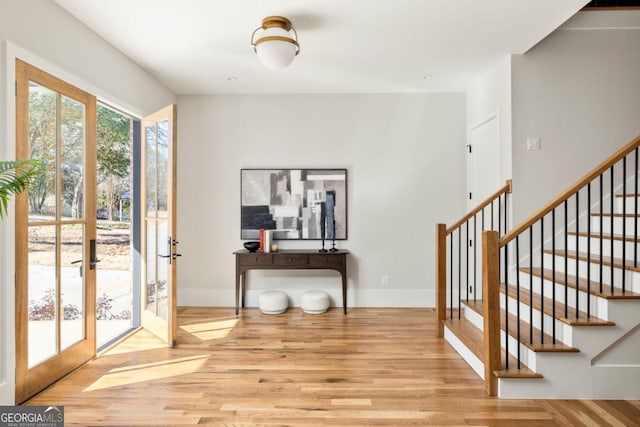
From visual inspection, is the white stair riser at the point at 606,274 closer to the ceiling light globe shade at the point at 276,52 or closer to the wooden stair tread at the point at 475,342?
the wooden stair tread at the point at 475,342

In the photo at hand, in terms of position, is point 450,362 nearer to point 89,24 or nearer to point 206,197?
point 206,197

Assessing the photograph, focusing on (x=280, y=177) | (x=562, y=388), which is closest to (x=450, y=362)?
(x=562, y=388)

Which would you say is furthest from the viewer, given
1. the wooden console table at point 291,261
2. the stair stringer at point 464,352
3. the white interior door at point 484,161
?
the wooden console table at point 291,261

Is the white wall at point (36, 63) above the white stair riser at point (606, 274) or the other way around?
above

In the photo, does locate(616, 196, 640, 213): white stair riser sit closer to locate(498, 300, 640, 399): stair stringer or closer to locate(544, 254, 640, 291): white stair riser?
locate(544, 254, 640, 291): white stair riser

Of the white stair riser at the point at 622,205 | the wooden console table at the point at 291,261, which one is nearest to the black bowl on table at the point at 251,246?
the wooden console table at the point at 291,261

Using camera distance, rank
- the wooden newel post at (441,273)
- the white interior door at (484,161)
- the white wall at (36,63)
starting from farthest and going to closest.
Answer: the white interior door at (484,161) < the wooden newel post at (441,273) < the white wall at (36,63)

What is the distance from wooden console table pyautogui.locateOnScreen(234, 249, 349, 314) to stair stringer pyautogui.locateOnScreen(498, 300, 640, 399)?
7.46 ft

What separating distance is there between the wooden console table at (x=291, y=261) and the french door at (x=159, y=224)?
0.94m

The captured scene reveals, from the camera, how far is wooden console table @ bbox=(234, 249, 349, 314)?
4.43 meters

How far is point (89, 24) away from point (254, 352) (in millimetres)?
2999

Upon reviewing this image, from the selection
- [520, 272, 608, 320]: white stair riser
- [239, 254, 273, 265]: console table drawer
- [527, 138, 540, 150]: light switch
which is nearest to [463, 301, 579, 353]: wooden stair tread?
[520, 272, 608, 320]: white stair riser

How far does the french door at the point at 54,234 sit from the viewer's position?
7.84ft

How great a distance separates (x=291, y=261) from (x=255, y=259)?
0.43m
